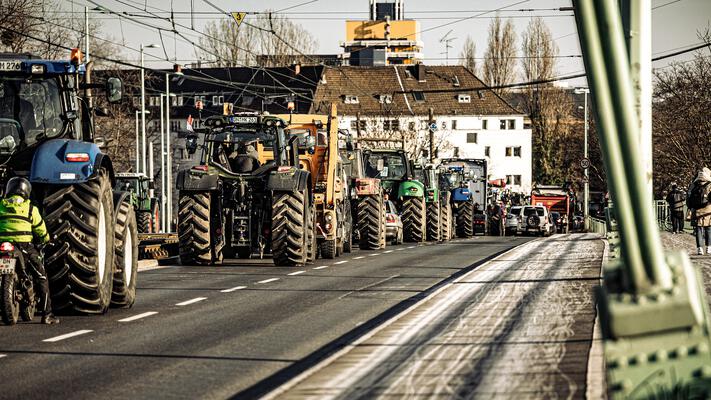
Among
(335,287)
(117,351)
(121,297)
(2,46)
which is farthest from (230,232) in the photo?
(2,46)

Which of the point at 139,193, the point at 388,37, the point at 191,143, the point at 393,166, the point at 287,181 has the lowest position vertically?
the point at 139,193

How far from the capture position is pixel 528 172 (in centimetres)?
12888

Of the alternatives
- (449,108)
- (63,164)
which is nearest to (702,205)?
(63,164)

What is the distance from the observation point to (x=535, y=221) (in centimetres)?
6250

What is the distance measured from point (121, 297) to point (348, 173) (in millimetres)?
20959

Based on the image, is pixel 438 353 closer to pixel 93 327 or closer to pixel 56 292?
pixel 93 327

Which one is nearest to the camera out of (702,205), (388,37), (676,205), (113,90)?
(113,90)

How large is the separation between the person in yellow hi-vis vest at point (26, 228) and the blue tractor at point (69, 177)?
368 millimetres

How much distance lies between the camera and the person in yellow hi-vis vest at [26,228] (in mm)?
12117

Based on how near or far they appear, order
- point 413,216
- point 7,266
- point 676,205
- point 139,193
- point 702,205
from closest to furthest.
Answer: point 7,266 < point 702,205 < point 413,216 < point 676,205 < point 139,193

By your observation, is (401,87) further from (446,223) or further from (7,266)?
(7,266)

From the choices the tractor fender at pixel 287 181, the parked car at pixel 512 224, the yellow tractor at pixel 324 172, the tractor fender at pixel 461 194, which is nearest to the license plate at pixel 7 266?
the tractor fender at pixel 287 181

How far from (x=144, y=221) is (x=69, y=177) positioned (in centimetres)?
3577

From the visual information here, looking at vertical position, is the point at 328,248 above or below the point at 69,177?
below
